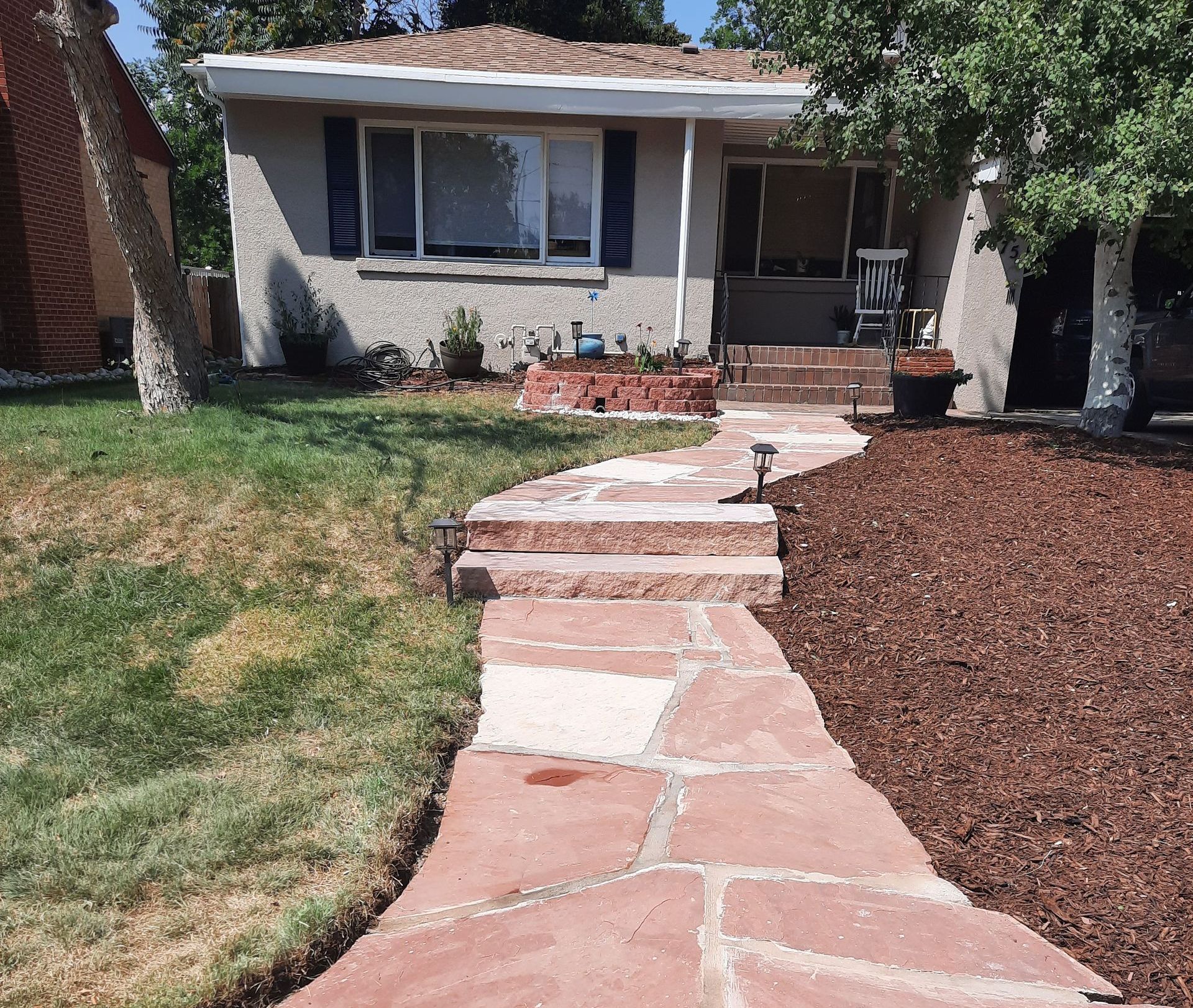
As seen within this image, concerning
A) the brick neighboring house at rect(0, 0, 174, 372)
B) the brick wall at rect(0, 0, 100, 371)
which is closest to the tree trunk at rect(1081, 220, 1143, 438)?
the brick neighboring house at rect(0, 0, 174, 372)

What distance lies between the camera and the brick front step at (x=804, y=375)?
8820mm

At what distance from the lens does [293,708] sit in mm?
2568

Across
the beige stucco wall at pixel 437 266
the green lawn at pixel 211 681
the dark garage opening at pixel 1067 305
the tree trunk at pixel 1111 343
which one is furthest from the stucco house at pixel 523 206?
the green lawn at pixel 211 681

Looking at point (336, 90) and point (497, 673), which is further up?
point (336, 90)

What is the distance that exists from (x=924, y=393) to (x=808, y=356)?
2110 mm

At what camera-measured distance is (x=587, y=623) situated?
3336 millimetres

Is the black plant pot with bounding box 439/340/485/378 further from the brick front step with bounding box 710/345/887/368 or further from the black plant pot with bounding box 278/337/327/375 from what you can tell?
the brick front step with bounding box 710/345/887/368

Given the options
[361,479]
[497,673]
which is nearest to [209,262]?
[361,479]

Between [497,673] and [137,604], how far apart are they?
5.16 feet

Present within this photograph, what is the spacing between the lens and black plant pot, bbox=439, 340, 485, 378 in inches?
342

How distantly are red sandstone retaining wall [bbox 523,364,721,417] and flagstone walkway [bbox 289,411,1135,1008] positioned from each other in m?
4.13

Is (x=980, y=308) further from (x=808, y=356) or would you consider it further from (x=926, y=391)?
(x=926, y=391)

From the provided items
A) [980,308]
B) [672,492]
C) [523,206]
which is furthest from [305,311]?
[980,308]

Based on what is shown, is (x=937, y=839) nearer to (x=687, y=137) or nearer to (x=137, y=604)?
(x=137, y=604)
